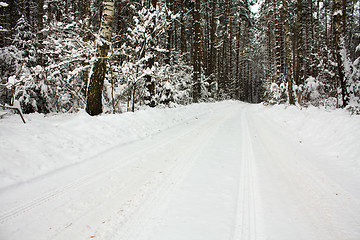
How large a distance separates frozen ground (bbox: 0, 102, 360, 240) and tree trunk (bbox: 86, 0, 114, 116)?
99 centimetres

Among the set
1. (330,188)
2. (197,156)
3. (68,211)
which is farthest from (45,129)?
(330,188)

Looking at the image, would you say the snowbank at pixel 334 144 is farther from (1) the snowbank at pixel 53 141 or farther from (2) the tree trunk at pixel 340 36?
(1) the snowbank at pixel 53 141

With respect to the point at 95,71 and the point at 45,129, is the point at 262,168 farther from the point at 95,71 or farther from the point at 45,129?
the point at 95,71

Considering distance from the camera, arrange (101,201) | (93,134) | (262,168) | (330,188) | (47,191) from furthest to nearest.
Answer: (93,134) → (262,168) → (330,188) → (47,191) → (101,201)

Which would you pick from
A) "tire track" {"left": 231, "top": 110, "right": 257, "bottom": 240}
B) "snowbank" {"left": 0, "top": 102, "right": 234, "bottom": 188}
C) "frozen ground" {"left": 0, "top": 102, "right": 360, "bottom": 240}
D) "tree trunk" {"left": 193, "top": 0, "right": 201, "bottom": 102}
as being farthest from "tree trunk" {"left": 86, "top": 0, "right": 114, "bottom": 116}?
"tree trunk" {"left": 193, "top": 0, "right": 201, "bottom": 102}

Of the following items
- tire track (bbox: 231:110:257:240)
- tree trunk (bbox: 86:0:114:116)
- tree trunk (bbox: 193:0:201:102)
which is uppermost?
tree trunk (bbox: 193:0:201:102)

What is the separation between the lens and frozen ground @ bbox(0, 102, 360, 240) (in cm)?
222

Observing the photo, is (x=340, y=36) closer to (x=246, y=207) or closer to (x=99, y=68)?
(x=246, y=207)

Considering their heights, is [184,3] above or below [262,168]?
above

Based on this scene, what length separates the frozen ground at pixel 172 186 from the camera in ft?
7.27

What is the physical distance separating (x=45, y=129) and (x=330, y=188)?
564cm

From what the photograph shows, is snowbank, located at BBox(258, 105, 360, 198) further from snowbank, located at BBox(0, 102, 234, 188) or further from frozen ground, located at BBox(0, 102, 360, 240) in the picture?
snowbank, located at BBox(0, 102, 234, 188)

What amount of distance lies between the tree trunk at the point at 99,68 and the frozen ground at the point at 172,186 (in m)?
0.99

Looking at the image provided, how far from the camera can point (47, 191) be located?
2969 millimetres
